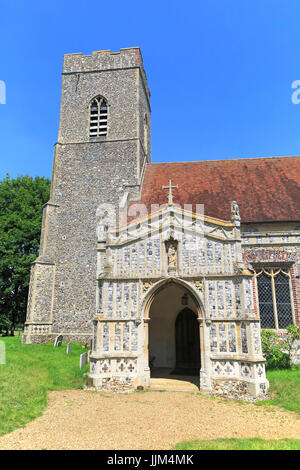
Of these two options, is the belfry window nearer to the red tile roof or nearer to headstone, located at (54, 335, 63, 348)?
the red tile roof

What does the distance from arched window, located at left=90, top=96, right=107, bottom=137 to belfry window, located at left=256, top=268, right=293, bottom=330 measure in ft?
40.9

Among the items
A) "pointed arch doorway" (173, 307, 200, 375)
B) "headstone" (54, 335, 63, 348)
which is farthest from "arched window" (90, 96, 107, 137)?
"pointed arch doorway" (173, 307, 200, 375)

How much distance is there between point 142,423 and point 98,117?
1716cm

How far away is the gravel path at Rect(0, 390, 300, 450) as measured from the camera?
5262mm

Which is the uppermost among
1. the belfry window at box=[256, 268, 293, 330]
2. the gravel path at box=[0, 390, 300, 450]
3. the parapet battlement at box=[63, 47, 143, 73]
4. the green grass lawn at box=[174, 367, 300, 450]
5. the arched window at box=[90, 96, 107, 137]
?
the parapet battlement at box=[63, 47, 143, 73]

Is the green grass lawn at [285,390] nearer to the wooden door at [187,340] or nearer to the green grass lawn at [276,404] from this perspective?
the green grass lawn at [276,404]

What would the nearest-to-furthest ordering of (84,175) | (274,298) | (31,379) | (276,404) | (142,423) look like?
(142,423), (276,404), (31,379), (274,298), (84,175)

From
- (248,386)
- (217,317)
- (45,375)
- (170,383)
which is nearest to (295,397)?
(248,386)

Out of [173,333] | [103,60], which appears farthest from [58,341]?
[103,60]

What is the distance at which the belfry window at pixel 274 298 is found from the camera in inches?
477

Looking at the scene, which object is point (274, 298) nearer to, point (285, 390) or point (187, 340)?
point (187, 340)

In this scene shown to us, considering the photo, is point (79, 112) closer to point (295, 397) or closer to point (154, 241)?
point (154, 241)

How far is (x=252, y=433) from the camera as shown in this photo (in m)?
5.70

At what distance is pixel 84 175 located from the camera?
17875mm
